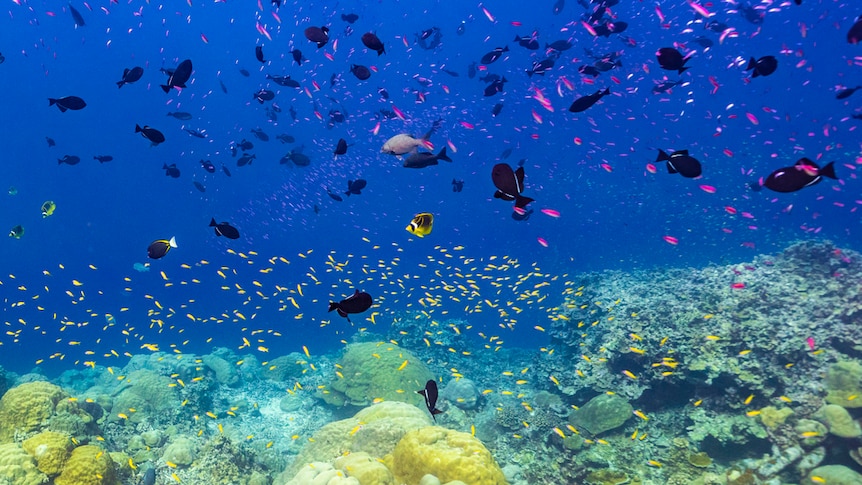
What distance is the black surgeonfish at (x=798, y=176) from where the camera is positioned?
131 inches

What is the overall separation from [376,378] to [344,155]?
80.2 ft

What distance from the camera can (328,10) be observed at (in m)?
46.0

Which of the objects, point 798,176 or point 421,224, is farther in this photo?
point 421,224

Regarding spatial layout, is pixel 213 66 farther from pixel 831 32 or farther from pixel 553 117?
Answer: pixel 831 32

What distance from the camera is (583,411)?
9625 mm

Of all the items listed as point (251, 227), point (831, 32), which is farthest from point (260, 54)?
point (251, 227)

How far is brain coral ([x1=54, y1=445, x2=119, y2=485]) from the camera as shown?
6148 mm

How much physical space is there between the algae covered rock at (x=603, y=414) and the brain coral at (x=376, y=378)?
453 cm

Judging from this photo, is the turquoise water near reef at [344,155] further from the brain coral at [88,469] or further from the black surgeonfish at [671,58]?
the brain coral at [88,469]

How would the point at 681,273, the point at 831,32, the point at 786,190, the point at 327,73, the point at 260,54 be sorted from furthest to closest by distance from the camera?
1. the point at 831,32
2. the point at 327,73
3. the point at 681,273
4. the point at 260,54
5. the point at 786,190

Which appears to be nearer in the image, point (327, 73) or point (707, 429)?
point (707, 429)

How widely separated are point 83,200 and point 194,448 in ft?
312

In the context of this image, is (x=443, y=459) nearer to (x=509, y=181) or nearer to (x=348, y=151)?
(x=509, y=181)

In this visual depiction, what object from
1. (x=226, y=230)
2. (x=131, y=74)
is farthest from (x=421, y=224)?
(x=131, y=74)
